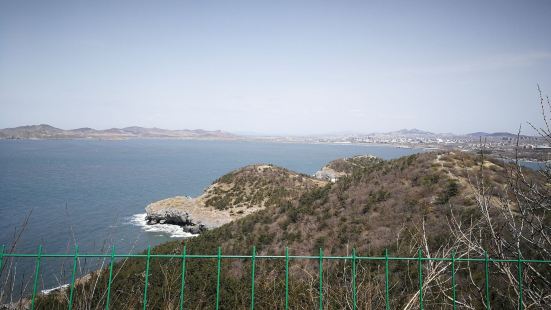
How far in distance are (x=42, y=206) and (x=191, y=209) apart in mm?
27807

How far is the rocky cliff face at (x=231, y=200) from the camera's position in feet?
154

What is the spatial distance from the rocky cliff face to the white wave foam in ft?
3.17

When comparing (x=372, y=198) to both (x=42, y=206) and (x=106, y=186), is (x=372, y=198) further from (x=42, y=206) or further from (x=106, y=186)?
(x=106, y=186)

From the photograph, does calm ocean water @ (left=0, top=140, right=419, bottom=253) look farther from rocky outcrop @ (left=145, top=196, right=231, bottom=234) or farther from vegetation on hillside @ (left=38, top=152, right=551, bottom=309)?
vegetation on hillside @ (left=38, top=152, right=551, bottom=309)

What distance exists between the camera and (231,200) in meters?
51.1

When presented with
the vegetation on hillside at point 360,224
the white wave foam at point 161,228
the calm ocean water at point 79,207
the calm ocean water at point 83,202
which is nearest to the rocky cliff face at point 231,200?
the white wave foam at point 161,228

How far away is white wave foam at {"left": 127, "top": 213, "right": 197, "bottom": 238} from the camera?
147 ft

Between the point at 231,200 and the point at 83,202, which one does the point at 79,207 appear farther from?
the point at 231,200

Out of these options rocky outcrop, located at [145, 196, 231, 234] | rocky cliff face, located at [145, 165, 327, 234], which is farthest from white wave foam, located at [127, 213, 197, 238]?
rocky cliff face, located at [145, 165, 327, 234]

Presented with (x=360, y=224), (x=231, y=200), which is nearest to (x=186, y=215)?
(x=231, y=200)

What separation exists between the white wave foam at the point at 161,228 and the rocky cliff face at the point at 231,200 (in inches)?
38.0

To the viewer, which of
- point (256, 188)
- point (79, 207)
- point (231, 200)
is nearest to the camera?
point (231, 200)

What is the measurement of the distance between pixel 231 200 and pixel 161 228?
35.9ft

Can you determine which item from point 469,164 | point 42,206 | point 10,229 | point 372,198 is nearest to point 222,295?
point 372,198
